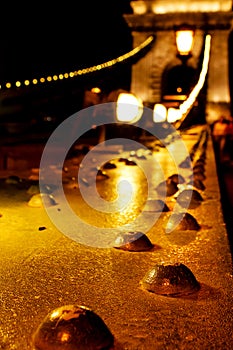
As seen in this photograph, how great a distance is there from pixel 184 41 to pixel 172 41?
23940 millimetres

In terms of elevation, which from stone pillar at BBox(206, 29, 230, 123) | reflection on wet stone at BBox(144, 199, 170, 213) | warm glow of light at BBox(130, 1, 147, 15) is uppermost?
warm glow of light at BBox(130, 1, 147, 15)

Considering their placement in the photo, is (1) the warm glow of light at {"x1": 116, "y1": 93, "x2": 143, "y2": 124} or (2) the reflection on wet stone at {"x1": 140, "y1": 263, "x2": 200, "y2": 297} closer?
(2) the reflection on wet stone at {"x1": 140, "y1": 263, "x2": 200, "y2": 297}

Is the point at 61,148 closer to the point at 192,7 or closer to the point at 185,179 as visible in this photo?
the point at 185,179

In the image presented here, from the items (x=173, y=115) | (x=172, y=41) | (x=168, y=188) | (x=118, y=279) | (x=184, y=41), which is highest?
(x=172, y=41)

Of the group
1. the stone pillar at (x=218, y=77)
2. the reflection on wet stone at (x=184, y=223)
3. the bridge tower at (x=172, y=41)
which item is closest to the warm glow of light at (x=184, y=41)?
the reflection on wet stone at (x=184, y=223)

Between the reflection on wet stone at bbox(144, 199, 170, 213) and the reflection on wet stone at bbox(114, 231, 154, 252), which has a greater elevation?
the reflection on wet stone at bbox(144, 199, 170, 213)

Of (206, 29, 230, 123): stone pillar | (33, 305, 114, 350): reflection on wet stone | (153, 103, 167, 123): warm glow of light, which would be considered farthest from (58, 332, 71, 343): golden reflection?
(206, 29, 230, 123): stone pillar

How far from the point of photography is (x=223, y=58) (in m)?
35.4

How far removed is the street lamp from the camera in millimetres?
10812

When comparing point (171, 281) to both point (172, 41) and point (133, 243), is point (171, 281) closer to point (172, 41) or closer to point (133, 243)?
point (133, 243)

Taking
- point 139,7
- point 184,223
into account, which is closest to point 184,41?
point 184,223

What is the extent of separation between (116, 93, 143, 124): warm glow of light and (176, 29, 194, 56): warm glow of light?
2.31 metres

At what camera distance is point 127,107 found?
13.4 metres

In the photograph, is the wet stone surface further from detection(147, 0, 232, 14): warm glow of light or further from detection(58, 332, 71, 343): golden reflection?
detection(147, 0, 232, 14): warm glow of light
